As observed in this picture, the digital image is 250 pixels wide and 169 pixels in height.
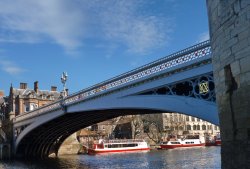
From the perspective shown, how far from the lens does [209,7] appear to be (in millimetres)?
11031

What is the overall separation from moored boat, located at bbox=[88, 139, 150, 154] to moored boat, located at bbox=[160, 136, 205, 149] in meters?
4.89

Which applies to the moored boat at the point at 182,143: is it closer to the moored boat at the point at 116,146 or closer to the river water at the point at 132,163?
the moored boat at the point at 116,146

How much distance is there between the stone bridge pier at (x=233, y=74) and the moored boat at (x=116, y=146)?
50004mm

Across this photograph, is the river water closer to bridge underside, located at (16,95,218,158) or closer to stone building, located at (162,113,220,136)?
bridge underside, located at (16,95,218,158)

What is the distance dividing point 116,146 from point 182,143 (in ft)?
52.1

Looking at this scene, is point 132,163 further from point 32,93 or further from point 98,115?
point 32,93

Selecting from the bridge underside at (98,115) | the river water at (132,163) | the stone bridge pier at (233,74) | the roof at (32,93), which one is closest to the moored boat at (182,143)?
the bridge underside at (98,115)

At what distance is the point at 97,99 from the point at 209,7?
1888 centimetres

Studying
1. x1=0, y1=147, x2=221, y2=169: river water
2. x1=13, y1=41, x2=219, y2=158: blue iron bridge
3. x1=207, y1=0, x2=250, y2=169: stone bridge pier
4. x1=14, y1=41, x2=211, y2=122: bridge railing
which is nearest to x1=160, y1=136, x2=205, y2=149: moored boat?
x1=0, y1=147, x2=221, y2=169: river water

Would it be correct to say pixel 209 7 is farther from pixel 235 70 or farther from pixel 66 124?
pixel 66 124

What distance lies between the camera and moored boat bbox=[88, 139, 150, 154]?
196 ft

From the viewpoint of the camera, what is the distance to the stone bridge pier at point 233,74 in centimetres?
886

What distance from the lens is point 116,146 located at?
62.8m

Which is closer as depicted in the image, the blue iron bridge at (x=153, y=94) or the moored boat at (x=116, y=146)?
the blue iron bridge at (x=153, y=94)
